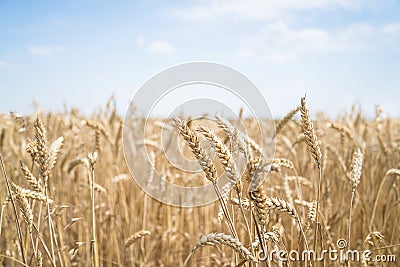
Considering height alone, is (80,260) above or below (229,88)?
below

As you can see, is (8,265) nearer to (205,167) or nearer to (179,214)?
(179,214)

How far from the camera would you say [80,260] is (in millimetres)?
2037

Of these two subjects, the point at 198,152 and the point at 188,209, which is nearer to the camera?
the point at 198,152

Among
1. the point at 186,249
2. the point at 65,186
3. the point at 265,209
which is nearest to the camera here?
the point at 265,209

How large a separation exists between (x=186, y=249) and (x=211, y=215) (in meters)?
0.28

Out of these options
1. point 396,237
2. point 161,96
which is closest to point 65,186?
point 161,96

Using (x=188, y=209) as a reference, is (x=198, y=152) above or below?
above

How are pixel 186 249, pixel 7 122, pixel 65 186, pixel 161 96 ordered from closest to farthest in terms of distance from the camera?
pixel 161 96, pixel 186 249, pixel 65 186, pixel 7 122

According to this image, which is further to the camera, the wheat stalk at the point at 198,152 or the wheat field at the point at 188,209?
the wheat field at the point at 188,209

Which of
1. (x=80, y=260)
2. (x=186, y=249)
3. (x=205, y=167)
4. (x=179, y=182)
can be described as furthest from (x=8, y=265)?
(x=205, y=167)

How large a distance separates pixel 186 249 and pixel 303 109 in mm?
1745

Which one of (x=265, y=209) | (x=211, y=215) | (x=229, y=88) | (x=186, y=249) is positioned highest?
(x=229, y=88)

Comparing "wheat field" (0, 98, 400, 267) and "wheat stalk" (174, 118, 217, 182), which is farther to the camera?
"wheat field" (0, 98, 400, 267)

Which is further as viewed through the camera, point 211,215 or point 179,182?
point 179,182
